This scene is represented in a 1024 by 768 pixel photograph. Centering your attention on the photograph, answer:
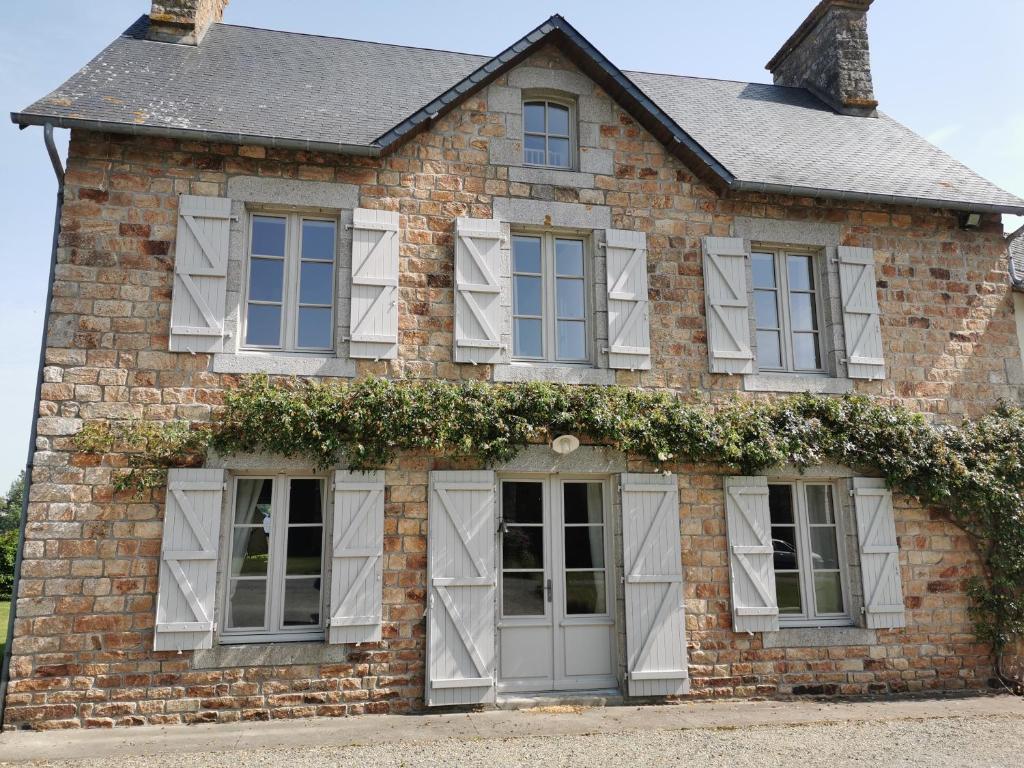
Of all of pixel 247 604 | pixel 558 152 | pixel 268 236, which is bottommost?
pixel 247 604

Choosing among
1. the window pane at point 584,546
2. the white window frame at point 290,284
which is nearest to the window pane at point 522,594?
the window pane at point 584,546

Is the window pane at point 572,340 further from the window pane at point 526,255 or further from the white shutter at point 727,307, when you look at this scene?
the white shutter at point 727,307

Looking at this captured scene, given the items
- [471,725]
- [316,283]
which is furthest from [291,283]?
[471,725]

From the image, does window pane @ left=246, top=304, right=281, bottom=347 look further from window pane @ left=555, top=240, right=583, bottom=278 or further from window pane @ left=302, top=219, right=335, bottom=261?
window pane @ left=555, top=240, right=583, bottom=278

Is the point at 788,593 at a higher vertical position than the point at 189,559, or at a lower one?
lower

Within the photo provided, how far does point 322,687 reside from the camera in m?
5.57

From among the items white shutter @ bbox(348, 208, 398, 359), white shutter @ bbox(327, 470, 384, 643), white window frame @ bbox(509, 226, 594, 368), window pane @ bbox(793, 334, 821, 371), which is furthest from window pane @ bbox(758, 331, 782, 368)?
white shutter @ bbox(327, 470, 384, 643)

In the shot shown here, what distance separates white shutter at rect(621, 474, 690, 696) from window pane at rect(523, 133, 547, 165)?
2944 millimetres

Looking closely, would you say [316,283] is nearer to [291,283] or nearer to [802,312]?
[291,283]

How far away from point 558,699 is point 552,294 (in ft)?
10.7

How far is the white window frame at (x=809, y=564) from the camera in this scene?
6.48 meters

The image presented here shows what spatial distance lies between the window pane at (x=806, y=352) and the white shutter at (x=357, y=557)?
3.89 meters

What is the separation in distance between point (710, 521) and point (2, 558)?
42.1 feet

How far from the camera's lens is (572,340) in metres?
6.60
